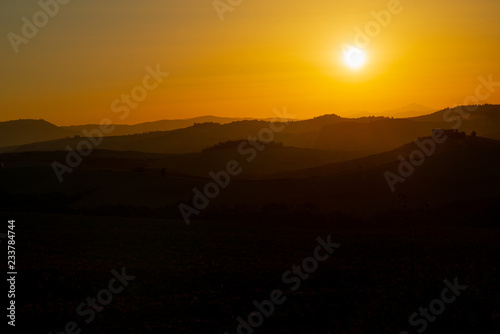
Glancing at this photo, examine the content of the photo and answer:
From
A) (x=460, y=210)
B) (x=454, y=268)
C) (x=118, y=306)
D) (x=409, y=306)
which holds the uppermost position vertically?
(x=460, y=210)

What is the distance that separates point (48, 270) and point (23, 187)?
1433 inches

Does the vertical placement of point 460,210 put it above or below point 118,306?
above

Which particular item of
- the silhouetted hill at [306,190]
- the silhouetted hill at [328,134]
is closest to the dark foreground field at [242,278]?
the silhouetted hill at [306,190]

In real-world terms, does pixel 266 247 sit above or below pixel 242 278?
above

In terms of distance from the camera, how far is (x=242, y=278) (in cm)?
1816

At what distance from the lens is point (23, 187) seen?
51969mm

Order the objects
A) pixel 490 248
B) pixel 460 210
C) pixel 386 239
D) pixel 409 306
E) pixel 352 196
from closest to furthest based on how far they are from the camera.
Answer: pixel 409 306 < pixel 490 248 < pixel 386 239 < pixel 460 210 < pixel 352 196

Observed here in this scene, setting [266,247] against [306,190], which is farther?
[306,190]

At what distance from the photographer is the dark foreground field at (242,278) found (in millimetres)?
13773

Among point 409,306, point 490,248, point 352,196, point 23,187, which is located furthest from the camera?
point 23,187

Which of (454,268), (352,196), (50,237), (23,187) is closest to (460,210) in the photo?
(352,196)

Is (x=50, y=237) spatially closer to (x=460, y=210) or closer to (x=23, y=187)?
(x=460, y=210)

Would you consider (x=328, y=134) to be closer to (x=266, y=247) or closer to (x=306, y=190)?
(x=306, y=190)

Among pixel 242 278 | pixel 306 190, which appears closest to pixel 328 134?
pixel 306 190
